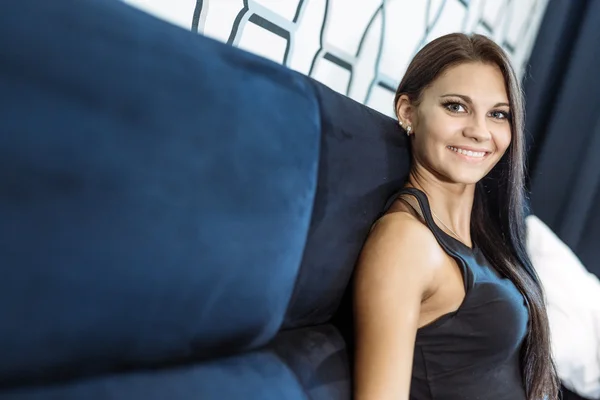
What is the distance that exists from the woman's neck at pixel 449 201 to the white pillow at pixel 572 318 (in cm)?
57

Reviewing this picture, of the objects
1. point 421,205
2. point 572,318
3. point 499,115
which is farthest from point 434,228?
point 572,318

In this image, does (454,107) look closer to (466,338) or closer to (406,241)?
(406,241)

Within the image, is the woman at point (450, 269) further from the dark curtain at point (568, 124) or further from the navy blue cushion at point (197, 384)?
the dark curtain at point (568, 124)

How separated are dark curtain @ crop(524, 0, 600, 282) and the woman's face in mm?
1383

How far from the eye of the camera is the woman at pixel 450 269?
842 mm

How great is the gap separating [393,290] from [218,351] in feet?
0.97

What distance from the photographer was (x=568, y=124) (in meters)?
2.24

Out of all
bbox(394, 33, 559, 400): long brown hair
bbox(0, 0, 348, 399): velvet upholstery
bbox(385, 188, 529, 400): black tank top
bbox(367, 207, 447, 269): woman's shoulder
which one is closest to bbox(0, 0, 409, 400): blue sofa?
bbox(0, 0, 348, 399): velvet upholstery

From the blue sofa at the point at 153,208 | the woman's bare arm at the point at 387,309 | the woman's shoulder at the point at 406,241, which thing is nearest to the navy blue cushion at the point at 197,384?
the blue sofa at the point at 153,208

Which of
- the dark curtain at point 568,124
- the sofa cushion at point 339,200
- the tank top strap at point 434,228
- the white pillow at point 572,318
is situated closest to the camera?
the sofa cushion at point 339,200

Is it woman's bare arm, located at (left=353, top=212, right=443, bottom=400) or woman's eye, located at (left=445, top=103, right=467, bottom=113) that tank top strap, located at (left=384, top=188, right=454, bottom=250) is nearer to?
woman's bare arm, located at (left=353, top=212, right=443, bottom=400)

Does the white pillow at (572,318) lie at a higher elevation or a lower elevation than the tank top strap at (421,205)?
lower

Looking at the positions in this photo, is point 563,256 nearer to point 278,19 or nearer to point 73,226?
point 278,19

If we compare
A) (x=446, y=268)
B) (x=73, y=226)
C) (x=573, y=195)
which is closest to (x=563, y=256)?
(x=573, y=195)
